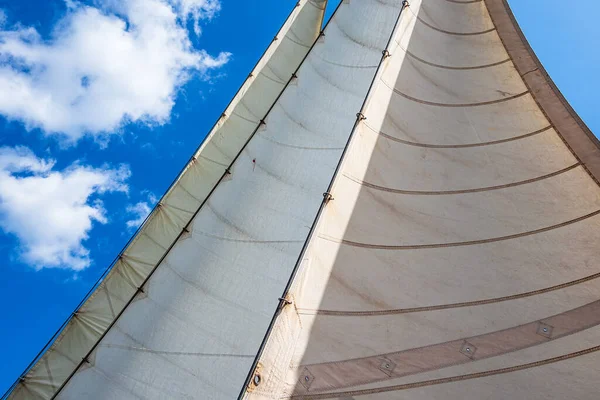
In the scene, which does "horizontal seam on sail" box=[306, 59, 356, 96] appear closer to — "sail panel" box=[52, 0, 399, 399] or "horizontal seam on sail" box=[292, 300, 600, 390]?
"sail panel" box=[52, 0, 399, 399]

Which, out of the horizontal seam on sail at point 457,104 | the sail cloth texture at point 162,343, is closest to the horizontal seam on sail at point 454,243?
the sail cloth texture at point 162,343

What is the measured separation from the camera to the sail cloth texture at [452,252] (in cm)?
695

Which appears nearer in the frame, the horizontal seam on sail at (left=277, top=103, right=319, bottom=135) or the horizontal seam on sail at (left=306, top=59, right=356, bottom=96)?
the horizontal seam on sail at (left=277, top=103, right=319, bottom=135)

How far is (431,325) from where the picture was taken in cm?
753

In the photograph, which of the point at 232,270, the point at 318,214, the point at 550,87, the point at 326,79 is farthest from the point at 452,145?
the point at 232,270

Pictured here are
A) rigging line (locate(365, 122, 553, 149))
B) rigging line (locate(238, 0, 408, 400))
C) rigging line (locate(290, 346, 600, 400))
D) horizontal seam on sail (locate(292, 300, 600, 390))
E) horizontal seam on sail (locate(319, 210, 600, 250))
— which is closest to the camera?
rigging line (locate(238, 0, 408, 400))

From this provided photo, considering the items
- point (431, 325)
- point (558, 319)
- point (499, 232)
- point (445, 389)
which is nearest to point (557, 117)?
point (499, 232)

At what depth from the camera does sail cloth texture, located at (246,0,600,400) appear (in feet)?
22.8

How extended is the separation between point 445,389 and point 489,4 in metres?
10.2

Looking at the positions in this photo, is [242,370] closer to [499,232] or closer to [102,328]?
[499,232]

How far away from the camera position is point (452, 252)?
27.8 ft

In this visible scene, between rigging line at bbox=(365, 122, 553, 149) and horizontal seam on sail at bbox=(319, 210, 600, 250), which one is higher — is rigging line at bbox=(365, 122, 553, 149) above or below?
above

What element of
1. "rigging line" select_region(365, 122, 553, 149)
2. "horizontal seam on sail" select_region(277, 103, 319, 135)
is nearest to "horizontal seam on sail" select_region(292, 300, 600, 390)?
"rigging line" select_region(365, 122, 553, 149)

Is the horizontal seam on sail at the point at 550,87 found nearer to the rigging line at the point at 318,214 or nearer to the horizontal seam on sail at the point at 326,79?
the rigging line at the point at 318,214
